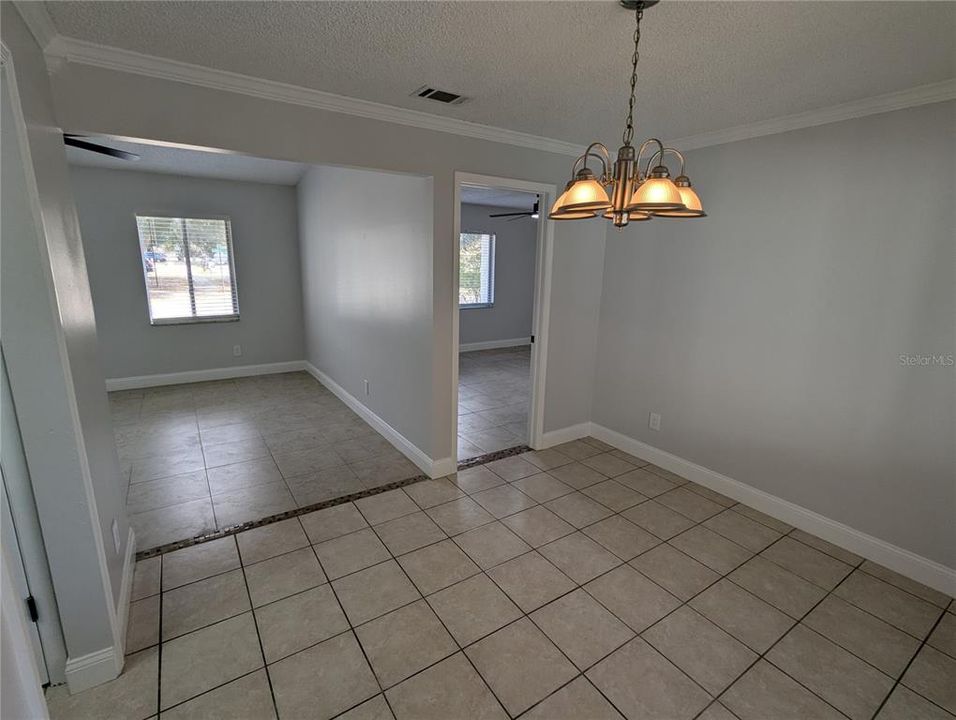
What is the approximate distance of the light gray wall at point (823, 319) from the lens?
2211 millimetres

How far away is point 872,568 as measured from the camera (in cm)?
243

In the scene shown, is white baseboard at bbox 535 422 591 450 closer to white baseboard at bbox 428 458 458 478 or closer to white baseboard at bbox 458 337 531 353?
white baseboard at bbox 428 458 458 478

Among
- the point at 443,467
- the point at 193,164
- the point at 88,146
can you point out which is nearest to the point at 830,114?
the point at 443,467

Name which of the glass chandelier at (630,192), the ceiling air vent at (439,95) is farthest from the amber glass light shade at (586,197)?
the ceiling air vent at (439,95)

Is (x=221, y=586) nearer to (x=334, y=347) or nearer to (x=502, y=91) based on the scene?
(x=502, y=91)

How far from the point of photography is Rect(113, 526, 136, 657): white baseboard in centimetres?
178

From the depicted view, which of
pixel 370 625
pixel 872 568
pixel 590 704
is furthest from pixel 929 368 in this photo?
pixel 370 625

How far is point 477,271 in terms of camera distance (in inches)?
307

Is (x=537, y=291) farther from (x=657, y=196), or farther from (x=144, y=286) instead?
(x=144, y=286)

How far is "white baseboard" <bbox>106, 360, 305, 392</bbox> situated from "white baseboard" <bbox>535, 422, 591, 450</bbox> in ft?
13.5

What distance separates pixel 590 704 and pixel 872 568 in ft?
6.26

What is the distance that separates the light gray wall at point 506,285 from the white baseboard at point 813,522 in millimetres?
4502

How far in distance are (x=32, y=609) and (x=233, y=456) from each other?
2132 mm

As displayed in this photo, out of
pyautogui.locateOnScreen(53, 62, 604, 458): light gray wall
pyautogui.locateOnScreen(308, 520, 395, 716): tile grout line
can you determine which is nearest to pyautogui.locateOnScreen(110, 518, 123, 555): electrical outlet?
pyautogui.locateOnScreen(308, 520, 395, 716): tile grout line
